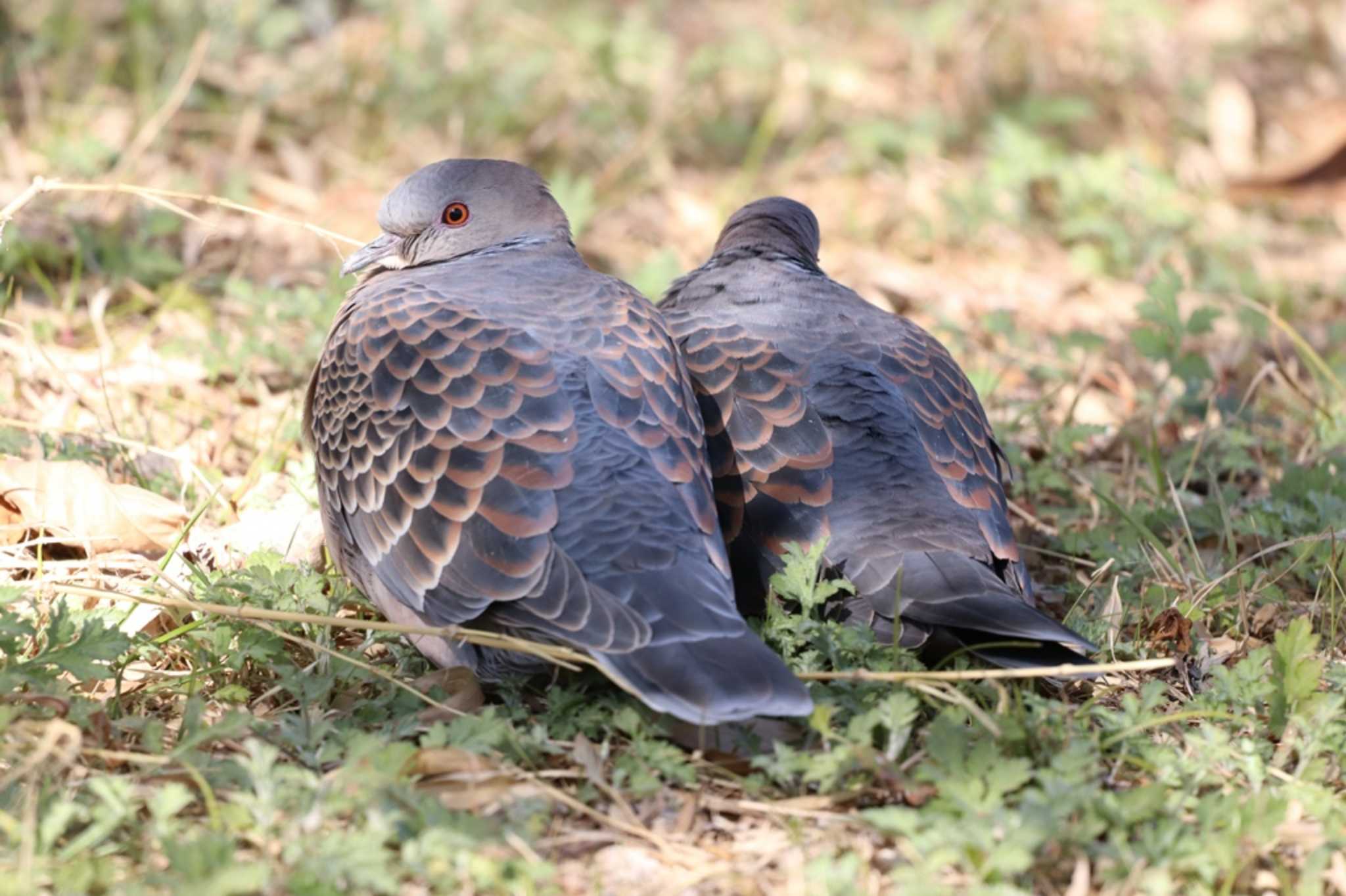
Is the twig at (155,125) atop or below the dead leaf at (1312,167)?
atop

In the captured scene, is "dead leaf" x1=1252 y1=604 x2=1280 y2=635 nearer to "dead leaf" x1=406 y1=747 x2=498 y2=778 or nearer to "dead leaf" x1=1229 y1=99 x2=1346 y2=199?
"dead leaf" x1=406 y1=747 x2=498 y2=778

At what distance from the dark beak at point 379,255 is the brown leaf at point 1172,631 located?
2523mm

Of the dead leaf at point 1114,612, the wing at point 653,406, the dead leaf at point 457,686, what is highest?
the wing at point 653,406

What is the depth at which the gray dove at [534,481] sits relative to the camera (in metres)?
3.26

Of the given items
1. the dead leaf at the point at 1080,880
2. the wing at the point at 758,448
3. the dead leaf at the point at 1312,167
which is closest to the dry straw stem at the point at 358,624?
the wing at the point at 758,448

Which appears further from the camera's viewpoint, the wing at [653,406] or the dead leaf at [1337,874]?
the wing at [653,406]

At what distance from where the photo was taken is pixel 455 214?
464cm

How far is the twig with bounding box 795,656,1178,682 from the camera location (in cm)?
331

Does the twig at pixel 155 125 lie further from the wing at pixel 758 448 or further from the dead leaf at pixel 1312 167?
the dead leaf at pixel 1312 167

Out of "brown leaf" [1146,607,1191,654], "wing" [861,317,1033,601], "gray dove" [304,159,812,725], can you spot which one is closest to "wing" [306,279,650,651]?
"gray dove" [304,159,812,725]

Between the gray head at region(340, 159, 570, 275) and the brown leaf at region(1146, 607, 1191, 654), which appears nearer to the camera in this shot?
the brown leaf at region(1146, 607, 1191, 654)

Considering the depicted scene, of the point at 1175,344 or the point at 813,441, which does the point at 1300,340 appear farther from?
the point at 813,441

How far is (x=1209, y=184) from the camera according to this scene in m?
8.74

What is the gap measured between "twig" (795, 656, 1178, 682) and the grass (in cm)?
4
